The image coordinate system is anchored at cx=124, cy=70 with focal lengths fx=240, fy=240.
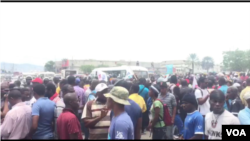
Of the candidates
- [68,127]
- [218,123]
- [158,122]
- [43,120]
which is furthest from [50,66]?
[218,123]

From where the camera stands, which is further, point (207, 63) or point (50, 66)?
point (207, 63)

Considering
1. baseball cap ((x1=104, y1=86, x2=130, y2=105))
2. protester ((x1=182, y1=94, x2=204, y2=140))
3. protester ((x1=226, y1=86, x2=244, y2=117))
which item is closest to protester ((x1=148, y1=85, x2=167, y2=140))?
protester ((x1=182, y1=94, x2=204, y2=140))

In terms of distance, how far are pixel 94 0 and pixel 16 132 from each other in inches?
95.3

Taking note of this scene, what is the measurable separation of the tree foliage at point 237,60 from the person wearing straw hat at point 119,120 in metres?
52.2

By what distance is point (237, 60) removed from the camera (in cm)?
5128

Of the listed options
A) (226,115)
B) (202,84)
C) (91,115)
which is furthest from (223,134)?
(202,84)

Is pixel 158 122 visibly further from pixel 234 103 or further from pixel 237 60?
pixel 237 60

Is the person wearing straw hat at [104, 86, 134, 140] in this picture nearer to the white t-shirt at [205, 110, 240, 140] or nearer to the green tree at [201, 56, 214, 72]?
the white t-shirt at [205, 110, 240, 140]

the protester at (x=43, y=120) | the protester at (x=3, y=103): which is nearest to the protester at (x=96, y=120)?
the protester at (x=43, y=120)

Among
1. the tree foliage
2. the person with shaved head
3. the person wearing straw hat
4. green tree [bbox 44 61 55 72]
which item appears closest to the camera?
the person wearing straw hat

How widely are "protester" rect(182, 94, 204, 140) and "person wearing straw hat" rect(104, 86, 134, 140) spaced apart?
1.07m

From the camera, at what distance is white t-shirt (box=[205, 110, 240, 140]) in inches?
120

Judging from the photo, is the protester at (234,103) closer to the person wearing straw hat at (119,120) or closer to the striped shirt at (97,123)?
the striped shirt at (97,123)

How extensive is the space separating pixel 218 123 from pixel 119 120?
52.2 inches
